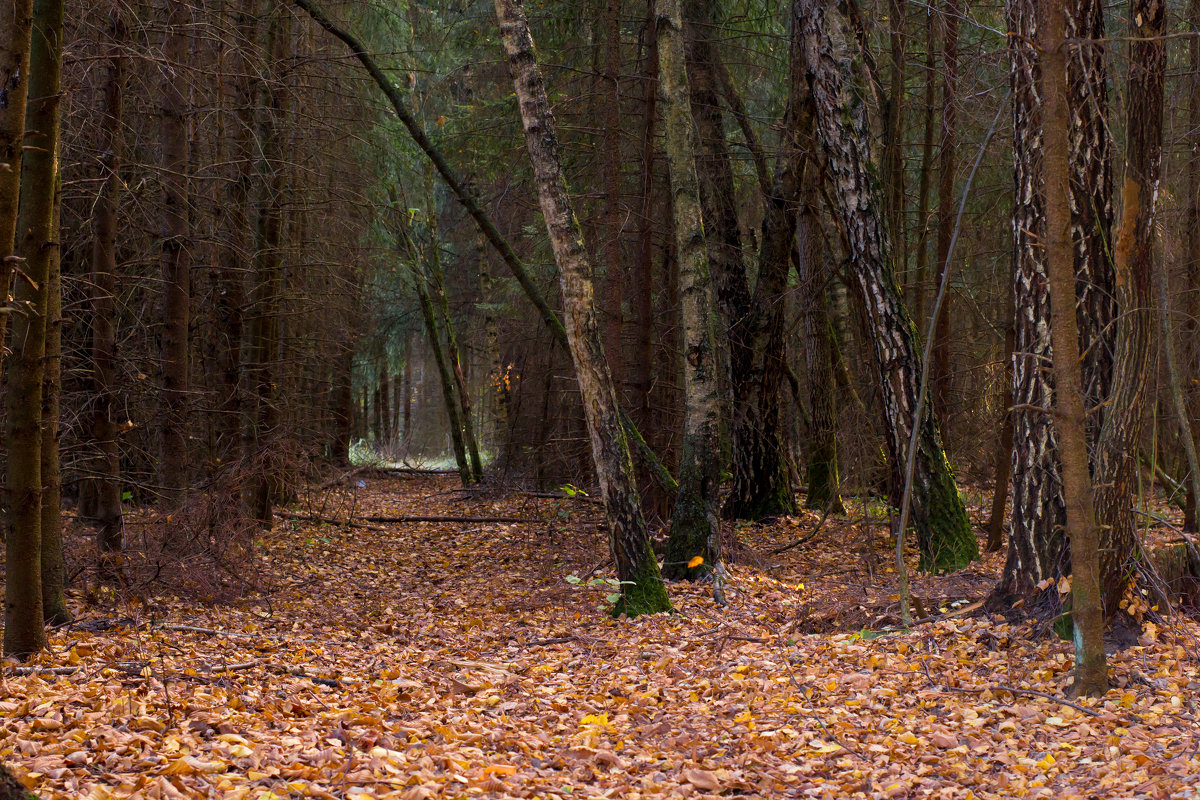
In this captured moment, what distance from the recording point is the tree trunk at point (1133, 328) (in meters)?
4.70

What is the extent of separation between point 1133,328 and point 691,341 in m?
3.48

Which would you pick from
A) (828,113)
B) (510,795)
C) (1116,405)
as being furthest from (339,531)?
(1116,405)

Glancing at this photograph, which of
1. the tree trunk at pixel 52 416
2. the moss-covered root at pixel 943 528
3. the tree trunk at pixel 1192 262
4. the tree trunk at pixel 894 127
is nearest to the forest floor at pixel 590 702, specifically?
the moss-covered root at pixel 943 528

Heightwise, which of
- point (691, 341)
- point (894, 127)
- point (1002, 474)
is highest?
point (894, 127)

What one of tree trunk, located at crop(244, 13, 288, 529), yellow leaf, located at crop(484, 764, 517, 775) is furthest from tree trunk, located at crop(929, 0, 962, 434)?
tree trunk, located at crop(244, 13, 288, 529)

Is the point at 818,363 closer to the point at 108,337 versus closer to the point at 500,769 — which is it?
the point at 108,337

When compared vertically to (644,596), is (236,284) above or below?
above

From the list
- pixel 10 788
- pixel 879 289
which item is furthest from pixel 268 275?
pixel 10 788

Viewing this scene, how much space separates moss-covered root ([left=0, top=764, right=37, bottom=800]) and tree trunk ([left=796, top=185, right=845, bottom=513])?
8.42 meters

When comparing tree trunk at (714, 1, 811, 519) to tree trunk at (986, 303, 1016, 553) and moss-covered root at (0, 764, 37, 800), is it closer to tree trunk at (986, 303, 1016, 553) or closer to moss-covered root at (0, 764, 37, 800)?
tree trunk at (986, 303, 1016, 553)

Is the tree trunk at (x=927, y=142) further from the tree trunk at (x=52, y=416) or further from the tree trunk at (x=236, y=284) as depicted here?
the tree trunk at (x=52, y=416)

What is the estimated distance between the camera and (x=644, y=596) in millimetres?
6875

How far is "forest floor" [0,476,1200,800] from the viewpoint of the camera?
3594mm

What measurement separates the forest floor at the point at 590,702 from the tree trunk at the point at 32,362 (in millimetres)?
437
